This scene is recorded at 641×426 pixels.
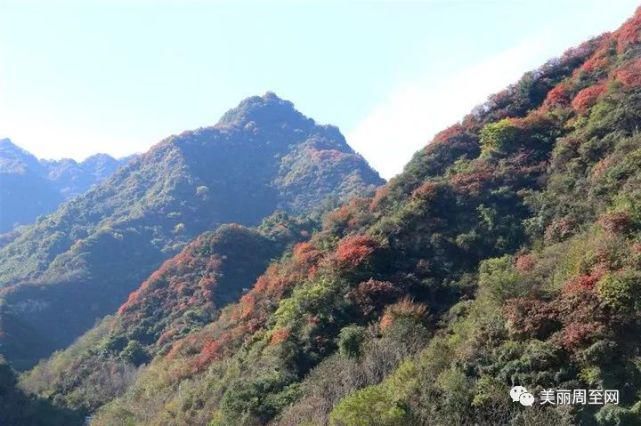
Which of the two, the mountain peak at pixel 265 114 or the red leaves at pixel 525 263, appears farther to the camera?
the mountain peak at pixel 265 114

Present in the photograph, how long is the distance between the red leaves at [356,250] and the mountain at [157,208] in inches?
1446

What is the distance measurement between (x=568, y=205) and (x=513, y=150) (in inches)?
332

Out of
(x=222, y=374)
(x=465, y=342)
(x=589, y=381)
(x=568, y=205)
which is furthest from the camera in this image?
(x=222, y=374)

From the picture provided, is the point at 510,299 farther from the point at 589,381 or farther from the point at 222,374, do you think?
the point at 222,374

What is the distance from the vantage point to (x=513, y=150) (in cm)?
3459

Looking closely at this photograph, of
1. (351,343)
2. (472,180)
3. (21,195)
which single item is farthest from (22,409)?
(21,195)

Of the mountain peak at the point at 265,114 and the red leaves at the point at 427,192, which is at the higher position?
the mountain peak at the point at 265,114

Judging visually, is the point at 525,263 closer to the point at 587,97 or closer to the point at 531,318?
the point at 531,318

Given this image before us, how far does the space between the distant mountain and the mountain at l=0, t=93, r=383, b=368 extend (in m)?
36.4

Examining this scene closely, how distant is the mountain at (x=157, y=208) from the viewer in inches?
2532

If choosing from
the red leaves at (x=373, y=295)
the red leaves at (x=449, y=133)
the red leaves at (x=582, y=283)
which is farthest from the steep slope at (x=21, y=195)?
the red leaves at (x=582, y=283)

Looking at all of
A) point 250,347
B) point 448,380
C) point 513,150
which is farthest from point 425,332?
point 513,150

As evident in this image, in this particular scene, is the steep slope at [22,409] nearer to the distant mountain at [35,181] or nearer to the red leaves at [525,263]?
the red leaves at [525,263]

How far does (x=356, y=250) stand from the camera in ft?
98.0
